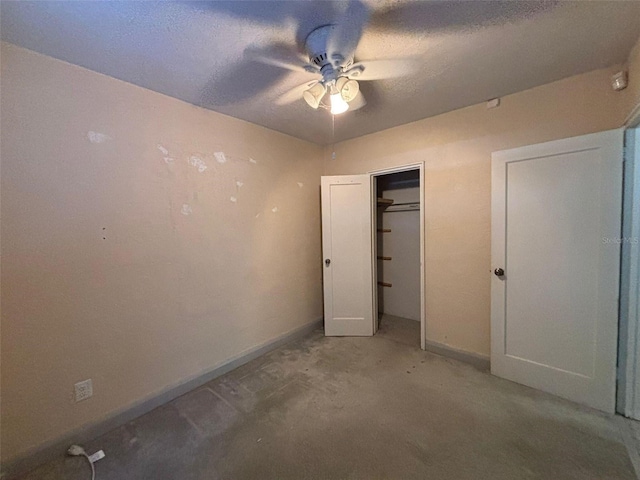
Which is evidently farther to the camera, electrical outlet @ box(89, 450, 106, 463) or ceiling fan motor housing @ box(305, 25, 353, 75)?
electrical outlet @ box(89, 450, 106, 463)

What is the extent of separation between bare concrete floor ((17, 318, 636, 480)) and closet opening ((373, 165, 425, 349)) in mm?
1430

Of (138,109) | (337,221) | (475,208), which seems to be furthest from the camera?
(337,221)

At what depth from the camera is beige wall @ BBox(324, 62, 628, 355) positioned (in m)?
1.98

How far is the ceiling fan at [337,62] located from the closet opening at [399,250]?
184 cm

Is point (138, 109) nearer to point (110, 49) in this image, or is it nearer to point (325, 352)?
point (110, 49)

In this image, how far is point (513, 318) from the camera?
2.21 meters

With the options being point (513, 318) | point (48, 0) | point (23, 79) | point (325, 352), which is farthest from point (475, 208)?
point (23, 79)

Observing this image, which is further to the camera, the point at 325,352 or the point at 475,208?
the point at 325,352

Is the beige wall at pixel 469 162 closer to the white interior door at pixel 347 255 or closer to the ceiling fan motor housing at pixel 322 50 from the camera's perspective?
the white interior door at pixel 347 255

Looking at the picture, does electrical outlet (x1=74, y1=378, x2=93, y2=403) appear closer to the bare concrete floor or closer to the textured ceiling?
the bare concrete floor

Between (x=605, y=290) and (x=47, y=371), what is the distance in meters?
→ 3.69

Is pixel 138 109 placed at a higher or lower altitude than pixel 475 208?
higher

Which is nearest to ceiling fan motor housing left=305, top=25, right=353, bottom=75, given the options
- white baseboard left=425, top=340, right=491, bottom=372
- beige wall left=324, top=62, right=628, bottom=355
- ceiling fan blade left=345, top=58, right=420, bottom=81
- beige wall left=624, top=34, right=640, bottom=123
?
ceiling fan blade left=345, top=58, right=420, bottom=81

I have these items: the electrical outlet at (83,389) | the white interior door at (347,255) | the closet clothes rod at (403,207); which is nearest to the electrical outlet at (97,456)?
the electrical outlet at (83,389)
